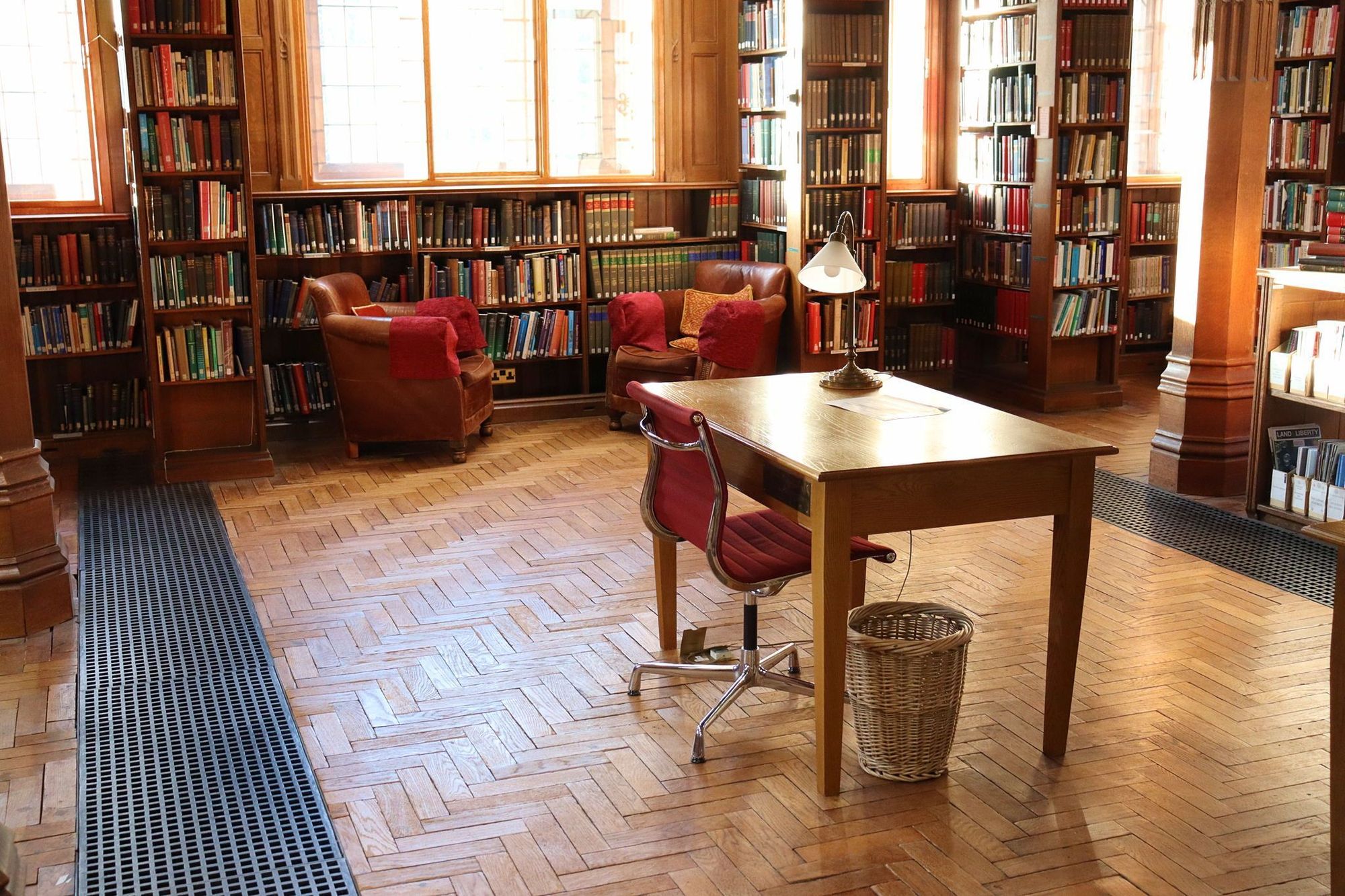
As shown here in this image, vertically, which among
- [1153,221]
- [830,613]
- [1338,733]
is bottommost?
[1338,733]

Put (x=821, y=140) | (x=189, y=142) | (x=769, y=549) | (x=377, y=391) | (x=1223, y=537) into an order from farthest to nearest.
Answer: (x=821, y=140) → (x=377, y=391) → (x=189, y=142) → (x=1223, y=537) → (x=769, y=549)

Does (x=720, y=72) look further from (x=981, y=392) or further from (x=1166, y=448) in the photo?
(x=1166, y=448)

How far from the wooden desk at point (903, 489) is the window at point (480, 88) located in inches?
192

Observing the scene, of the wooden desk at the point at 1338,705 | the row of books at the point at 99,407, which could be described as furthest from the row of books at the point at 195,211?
the wooden desk at the point at 1338,705

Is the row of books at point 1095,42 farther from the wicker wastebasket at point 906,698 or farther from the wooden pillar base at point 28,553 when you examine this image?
the wooden pillar base at point 28,553

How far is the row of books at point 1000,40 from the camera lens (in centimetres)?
832

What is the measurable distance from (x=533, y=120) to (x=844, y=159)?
196 cm

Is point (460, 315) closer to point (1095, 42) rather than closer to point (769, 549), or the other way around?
point (769, 549)

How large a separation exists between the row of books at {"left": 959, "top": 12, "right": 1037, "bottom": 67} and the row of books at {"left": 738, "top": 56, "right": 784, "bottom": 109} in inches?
57.7

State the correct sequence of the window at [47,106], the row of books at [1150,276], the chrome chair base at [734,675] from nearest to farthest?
the chrome chair base at [734,675] < the window at [47,106] < the row of books at [1150,276]

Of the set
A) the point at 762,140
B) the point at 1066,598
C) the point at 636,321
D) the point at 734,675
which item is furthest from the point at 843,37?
the point at 1066,598

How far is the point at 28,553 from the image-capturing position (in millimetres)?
4809

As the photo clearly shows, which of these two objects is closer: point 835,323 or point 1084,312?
point 835,323

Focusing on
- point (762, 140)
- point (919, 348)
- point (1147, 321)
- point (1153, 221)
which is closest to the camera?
point (762, 140)
